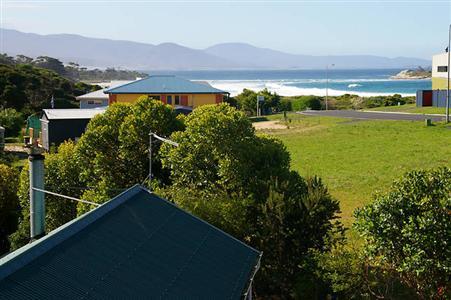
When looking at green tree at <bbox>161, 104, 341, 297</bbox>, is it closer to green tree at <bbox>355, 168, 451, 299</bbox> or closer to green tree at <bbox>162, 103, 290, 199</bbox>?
green tree at <bbox>162, 103, 290, 199</bbox>

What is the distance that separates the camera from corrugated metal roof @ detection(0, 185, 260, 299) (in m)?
9.66

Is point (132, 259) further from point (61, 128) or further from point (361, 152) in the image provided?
point (61, 128)

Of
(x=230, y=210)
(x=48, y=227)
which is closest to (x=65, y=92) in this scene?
(x=48, y=227)

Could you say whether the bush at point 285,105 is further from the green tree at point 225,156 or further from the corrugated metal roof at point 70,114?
the green tree at point 225,156

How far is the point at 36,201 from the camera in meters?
14.9

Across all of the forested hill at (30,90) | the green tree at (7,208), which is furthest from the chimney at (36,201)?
the forested hill at (30,90)

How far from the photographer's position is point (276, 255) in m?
16.9

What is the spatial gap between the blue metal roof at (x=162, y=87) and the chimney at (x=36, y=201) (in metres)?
40.1

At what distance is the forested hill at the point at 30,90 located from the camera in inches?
2933

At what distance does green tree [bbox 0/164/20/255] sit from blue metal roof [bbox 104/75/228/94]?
103ft

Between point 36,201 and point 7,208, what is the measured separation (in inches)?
398

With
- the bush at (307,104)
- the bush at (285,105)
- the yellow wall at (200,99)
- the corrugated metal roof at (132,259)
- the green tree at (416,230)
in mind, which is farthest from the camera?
the bush at (285,105)

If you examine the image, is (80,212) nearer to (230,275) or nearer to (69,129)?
(230,275)

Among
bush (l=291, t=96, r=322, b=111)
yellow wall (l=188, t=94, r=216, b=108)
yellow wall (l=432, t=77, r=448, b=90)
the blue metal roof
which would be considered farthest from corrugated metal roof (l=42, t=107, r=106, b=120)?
yellow wall (l=432, t=77, r=448, b=90)
